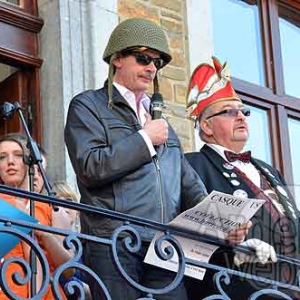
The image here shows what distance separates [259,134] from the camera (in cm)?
786

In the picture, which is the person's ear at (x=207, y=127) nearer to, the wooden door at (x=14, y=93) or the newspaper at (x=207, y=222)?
the newspaper at (x=207, y=222)

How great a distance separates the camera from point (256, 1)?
8.25 m

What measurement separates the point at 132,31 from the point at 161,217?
2.65 ft

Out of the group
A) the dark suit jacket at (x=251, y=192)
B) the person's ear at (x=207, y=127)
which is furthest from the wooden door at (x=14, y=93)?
the dark suit jacket at (x=251, y=192)

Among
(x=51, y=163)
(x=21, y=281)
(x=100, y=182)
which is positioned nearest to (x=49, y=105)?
(x=51, y=163)

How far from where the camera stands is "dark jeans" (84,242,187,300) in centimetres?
460

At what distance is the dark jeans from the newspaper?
1.8 inches

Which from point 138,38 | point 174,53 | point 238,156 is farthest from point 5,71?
point 138,38

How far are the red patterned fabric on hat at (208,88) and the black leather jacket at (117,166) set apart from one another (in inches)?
30.8

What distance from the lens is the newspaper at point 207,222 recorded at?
4.64 metres

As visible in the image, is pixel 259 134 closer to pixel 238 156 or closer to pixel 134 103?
pixel 238 156

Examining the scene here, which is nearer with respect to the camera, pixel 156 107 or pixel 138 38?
pixel 156 107

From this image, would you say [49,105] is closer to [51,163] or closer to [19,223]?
[51,163]

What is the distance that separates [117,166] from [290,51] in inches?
Answer: 156
